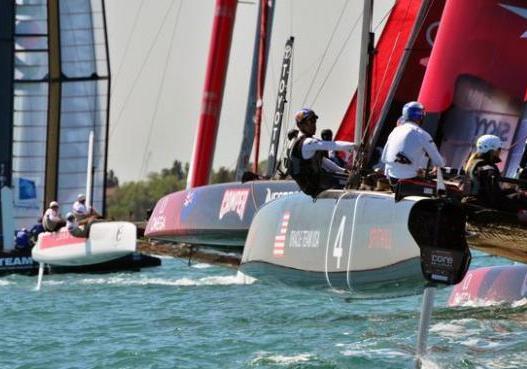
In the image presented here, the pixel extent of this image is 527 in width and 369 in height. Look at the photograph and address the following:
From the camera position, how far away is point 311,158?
8.13 metres

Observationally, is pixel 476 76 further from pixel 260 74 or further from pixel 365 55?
pixel 260 74

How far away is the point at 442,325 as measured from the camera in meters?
8.45

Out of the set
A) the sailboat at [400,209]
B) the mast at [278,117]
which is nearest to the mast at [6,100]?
the mast at [278,117]

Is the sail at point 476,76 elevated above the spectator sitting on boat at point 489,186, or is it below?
above

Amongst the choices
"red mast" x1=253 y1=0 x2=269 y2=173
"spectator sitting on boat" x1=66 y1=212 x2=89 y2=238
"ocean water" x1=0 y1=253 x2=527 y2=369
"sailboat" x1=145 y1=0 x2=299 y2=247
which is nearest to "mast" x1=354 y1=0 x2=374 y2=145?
"sailboat" x1=145 y1=0 x2=299 y2=247

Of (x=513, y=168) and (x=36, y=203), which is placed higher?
(x=513, y=168)

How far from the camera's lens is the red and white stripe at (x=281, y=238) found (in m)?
8.54

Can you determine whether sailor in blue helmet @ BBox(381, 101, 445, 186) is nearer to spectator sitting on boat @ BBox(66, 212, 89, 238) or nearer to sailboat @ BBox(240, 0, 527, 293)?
sailboat @ BBox(240, 0, 527, 293)

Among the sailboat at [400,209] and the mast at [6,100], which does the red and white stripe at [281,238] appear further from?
the mast at [6,100]

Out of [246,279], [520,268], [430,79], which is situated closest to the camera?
[430,79]

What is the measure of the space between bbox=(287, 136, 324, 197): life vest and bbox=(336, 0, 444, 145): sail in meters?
0.46

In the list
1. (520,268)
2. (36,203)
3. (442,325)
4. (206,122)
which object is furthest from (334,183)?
(36,203)

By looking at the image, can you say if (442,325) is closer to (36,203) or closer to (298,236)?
(298,236)

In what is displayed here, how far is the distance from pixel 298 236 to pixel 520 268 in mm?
2432
